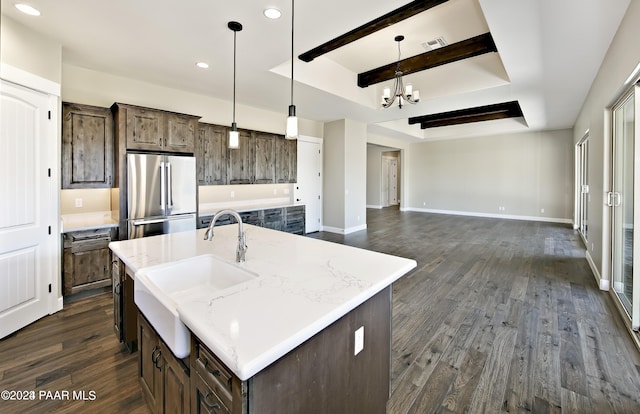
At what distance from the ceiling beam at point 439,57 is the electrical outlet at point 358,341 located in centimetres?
386

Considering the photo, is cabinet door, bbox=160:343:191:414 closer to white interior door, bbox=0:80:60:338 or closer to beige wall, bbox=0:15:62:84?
white interior door, bbox=0:80:60:338

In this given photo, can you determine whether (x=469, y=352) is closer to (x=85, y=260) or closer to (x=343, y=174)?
(x=85, y=260)

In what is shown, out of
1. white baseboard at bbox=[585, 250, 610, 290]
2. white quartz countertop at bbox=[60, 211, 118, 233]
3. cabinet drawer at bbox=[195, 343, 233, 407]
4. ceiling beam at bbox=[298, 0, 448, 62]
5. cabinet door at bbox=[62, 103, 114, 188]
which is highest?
ceiling beam at bbox=[298, 0, 448, 62]

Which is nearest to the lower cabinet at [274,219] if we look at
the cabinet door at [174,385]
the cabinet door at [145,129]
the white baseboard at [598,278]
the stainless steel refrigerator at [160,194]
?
the stainless steel refrigerator at [160,194]

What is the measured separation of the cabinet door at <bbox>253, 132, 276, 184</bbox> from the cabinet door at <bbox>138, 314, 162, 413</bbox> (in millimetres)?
4220

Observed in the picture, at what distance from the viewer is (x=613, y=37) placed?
2.97m

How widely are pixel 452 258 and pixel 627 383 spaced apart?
307 centimetres

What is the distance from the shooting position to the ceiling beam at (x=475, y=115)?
7168 millimetres

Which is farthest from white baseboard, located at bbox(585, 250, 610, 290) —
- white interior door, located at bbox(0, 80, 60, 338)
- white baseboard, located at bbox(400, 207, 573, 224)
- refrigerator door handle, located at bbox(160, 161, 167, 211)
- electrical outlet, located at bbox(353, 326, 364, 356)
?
white interior door, located at bbox(0, 80, 60, 338)

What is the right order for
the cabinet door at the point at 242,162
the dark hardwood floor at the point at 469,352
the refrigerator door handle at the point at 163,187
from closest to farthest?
the dark hardwood floor at the point at 469,352
the refrigerator door handle at the point at 163,187
the cabinet door at the point at 242,162

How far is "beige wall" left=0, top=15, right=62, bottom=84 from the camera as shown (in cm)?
261

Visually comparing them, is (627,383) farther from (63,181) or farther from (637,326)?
(63,181)

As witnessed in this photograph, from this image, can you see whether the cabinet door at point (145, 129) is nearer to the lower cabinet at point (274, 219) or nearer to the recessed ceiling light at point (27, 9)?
the recessed ceiling light at point (27, 9)

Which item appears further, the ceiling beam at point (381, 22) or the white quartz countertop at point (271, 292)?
the ceiling beam at point (381, 22)
